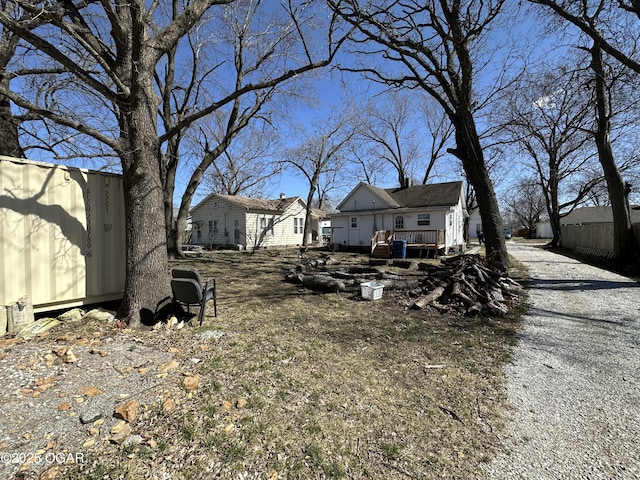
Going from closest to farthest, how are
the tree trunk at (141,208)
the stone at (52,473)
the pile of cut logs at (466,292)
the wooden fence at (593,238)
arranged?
1. the stone at (52,473)
2. the tree trunk at (141,208)
3. the pile of cut logs at (466,292)
4. the wooden fence at (593,238)

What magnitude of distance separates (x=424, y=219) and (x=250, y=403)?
738 inches

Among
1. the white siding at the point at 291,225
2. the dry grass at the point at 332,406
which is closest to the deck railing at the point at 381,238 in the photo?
the white siding at the point at 291,225

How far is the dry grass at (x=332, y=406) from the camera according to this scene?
6.66 ft

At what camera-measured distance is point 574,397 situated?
114 inches

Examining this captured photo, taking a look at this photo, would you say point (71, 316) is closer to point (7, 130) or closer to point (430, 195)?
point (7, 130)

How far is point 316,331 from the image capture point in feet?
15.5

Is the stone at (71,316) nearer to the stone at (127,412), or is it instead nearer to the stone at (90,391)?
the stone at (90,391)

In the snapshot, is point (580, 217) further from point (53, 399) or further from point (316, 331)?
point (53, 399)

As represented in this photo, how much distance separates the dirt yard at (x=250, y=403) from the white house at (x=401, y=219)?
13674 mm

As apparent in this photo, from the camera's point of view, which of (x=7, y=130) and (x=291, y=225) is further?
(x=291, y=225)

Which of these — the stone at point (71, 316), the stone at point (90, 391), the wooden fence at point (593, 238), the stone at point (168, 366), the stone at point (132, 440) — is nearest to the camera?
the stone at point (132, 440)

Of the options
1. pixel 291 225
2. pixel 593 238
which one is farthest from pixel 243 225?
pixel 593 238

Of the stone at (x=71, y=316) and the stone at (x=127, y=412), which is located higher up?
the stone at (x=71, y=316)

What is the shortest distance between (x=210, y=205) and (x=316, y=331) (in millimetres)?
22557
